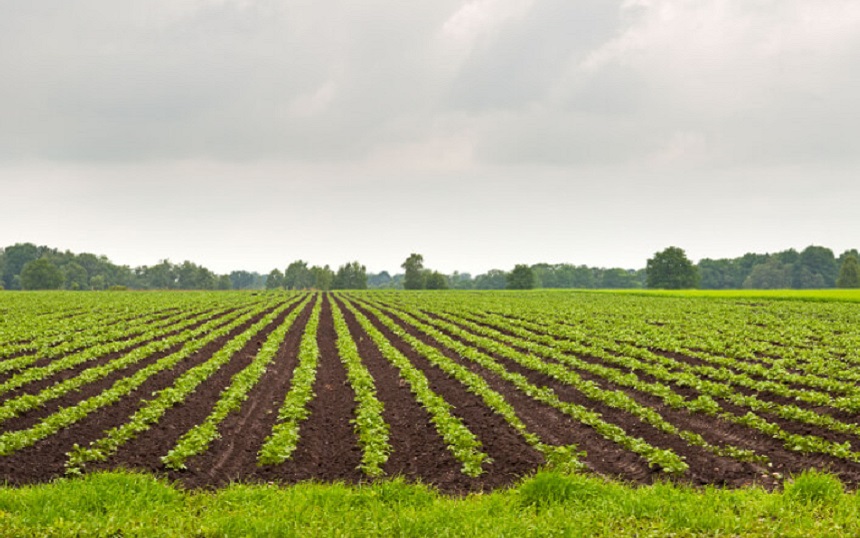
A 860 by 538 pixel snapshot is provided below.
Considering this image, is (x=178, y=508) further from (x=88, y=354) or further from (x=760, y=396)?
(x=88, y=354)

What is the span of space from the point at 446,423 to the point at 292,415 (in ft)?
12.2

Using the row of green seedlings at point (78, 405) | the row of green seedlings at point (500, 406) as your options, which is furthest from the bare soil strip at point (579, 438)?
the row of green seedlings at point (78, 405)

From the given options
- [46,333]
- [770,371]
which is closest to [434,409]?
[770,371]

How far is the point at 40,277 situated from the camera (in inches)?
5910

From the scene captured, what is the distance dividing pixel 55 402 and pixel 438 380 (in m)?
10.7

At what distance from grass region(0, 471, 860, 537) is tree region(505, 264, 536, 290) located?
149463 millimetres

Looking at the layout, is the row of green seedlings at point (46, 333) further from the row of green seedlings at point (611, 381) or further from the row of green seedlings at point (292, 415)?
the row of green seedlings at point (611, 381)

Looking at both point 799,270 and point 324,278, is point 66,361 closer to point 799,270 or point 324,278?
point 324,278

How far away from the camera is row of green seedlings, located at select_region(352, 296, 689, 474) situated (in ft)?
31.9

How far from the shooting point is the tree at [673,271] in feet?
441

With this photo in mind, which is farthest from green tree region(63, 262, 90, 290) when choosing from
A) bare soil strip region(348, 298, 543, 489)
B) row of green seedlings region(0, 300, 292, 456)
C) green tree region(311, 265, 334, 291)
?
bare soil strip region(348, 298, 543, 489)

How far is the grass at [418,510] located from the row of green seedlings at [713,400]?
10.8 ft

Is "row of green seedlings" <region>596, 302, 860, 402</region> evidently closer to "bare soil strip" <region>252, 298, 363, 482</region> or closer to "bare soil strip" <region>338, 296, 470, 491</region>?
"bare soil strip" <region>338, 296, 470, 491</region>

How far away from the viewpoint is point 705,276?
189000 mm
